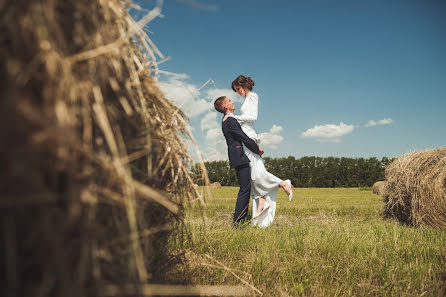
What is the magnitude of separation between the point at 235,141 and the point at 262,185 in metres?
1.06

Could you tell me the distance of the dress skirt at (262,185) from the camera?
548 cm

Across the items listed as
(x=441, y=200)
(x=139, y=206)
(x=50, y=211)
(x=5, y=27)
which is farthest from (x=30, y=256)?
(x=441, y=200)

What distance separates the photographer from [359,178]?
1395 inches

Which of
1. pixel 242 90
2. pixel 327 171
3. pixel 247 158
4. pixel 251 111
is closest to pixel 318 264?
pixel 247 158

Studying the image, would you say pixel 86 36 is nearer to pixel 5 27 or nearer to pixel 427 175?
pixel 5 27

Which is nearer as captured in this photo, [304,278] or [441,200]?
[304,278]

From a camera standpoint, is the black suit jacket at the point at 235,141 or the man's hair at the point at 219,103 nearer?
the black suit jacket at the point at 235,141

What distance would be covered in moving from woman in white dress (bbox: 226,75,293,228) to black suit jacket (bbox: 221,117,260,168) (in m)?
0.32

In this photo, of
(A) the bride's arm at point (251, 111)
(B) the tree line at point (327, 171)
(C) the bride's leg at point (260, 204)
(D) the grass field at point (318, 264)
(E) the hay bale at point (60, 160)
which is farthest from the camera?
(B) the tree line at point (327, 171)

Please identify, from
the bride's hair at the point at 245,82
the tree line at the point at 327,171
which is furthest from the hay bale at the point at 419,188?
the tree line at the point at 327,171

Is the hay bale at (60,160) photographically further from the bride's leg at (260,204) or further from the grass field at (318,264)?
the bride's leg at (260,204)

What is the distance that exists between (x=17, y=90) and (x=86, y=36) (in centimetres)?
34

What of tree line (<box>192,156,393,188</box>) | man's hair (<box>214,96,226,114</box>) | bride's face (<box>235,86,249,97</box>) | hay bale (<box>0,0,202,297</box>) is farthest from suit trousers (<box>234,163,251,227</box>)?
tree line (<box>192,156,393,188</box>)

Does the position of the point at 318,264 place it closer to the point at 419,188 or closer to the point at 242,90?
the point at 242,90
